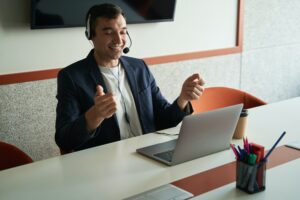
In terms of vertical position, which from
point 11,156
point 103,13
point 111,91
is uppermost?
point 103,13

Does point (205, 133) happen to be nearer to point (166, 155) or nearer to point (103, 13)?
point (166, 155)

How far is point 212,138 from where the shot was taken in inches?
60.0

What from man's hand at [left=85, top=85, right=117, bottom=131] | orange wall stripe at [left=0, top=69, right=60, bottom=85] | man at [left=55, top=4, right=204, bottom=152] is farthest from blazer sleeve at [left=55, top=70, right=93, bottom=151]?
orange wall stripe at [left=0, top=69, right=60, bottom=85]

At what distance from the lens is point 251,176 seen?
1.21 meters

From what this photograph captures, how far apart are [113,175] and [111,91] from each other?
2.17 feet

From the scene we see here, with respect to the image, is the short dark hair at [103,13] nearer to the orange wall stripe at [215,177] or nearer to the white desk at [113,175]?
the white desk at [113,175]

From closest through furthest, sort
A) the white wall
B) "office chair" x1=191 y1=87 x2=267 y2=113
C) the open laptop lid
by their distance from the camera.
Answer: the open laptop lid → the white wall → "office chair" x1=191 y1=87 x2=267 y2=113

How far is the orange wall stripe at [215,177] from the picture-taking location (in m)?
1.27

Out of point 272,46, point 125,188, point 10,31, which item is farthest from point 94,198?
point 272,46

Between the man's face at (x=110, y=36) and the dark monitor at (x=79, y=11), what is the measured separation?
0.63 m

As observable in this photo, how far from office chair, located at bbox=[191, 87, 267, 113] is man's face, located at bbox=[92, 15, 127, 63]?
76 cm

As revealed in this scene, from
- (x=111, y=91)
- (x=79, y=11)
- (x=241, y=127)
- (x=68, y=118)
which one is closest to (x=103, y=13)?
(x=111, y=91)

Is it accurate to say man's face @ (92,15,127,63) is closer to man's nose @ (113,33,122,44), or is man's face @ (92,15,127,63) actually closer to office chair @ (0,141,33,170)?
man's nose @ (113,33,122,44)

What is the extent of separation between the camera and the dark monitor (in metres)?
2.39
